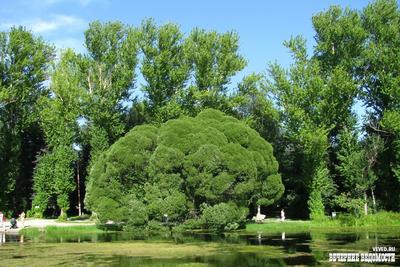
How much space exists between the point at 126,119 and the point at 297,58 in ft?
63.6

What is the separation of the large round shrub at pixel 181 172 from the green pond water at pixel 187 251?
6.22 meters

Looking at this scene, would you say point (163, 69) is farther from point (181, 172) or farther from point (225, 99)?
point (181, 172)

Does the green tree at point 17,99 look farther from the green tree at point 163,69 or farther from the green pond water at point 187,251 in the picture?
the green pond water at point 187,251

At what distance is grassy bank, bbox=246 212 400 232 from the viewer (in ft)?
132

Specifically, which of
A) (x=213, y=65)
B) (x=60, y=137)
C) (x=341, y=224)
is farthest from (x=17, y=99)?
(x=341, y=224)

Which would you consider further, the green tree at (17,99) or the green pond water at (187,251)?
the green tree at (17,99)

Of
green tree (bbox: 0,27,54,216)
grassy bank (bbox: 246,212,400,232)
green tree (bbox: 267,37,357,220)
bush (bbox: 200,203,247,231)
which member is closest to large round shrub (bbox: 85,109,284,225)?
bush (bbox: 200,203,247,231)

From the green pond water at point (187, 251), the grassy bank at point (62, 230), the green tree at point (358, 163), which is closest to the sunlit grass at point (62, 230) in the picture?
the grassy bank at point (62, 230)

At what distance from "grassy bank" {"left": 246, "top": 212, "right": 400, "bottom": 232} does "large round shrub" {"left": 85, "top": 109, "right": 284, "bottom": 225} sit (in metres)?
2.30

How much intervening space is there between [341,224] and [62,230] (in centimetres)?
2269

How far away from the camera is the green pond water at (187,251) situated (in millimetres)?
20734

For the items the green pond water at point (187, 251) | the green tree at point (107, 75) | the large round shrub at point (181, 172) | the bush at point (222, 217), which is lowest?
the green pond water at point (187, 251)

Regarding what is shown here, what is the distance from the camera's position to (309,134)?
46438mm

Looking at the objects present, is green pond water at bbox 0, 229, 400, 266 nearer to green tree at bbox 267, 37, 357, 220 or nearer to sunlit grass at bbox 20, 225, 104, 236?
sunlit grass at bbox 20, 225, 104, 236
